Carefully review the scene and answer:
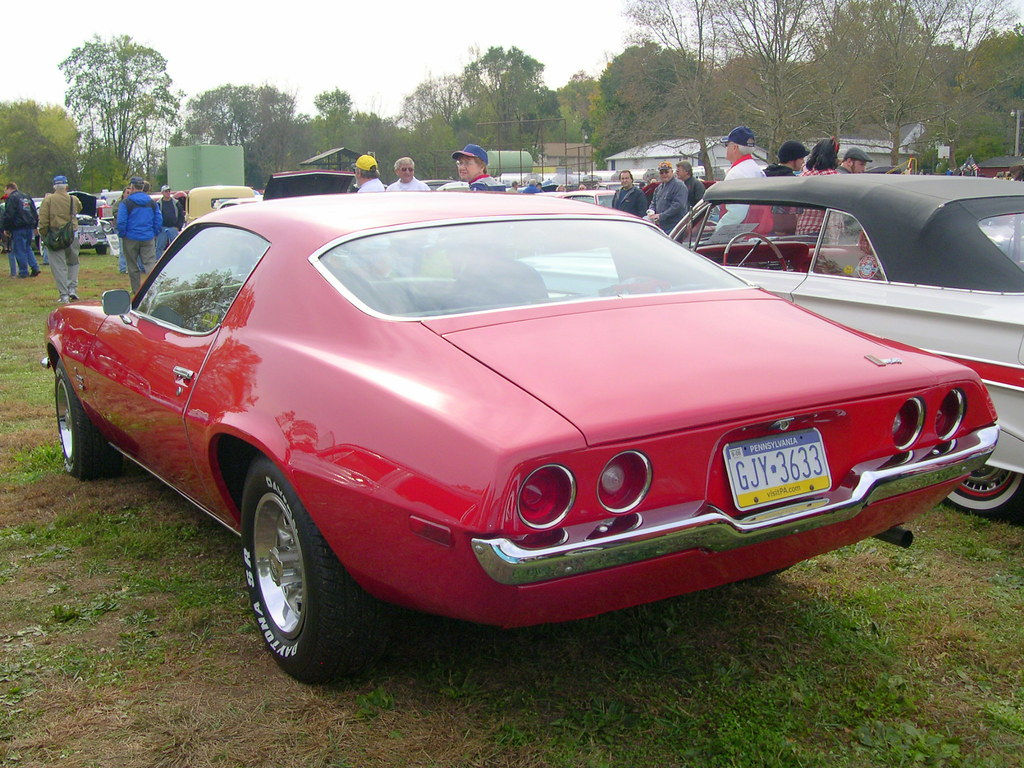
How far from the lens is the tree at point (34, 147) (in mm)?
62688

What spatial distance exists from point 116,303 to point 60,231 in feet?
34.6

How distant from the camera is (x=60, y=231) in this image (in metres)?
13.4

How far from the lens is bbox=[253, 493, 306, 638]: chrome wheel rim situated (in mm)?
2834

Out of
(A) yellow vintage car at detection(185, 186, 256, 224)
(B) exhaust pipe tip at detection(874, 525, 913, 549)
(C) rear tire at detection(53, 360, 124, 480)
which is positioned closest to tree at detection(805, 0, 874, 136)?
(A) yellow vintage car at detection(185, 186, 256, 224)

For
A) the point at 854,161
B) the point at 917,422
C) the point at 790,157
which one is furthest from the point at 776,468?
the point at 854,161

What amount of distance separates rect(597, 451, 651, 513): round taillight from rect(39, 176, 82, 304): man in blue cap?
41.8ft

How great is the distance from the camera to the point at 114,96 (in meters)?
79.5

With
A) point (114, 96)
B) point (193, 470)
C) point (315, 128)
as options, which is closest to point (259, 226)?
point (193, 470)

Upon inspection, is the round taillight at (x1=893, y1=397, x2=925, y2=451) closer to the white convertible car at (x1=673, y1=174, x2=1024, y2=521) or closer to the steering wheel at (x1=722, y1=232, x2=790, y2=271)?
the white convertible car at (x1=673, y1=174, x2=1024, y2=521)

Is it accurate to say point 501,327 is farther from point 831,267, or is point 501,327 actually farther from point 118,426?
point 831,267

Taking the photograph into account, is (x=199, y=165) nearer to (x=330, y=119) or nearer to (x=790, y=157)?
(x=790, y=157)

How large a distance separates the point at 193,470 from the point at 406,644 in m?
0.97

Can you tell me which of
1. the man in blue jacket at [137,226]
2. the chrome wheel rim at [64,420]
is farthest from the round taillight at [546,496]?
the man in blue jacket at [137,226]

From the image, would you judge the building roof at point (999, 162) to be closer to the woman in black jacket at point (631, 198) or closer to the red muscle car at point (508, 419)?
the woman in black jacket at point (631, 198)
